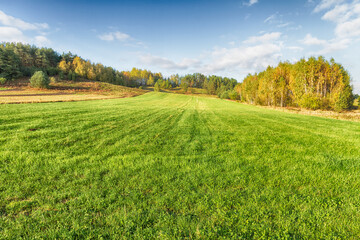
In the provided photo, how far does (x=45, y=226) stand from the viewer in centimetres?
261

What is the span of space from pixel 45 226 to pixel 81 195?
790 millimetres

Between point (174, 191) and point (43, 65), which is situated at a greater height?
point (43, 65)

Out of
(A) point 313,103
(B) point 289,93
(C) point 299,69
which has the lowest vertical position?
(A) point 313,103

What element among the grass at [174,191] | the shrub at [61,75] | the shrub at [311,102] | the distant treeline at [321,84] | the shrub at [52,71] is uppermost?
the shrub at [52,71]

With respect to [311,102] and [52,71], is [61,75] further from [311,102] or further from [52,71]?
[311,102]

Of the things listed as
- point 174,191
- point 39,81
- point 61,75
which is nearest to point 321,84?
point 174,191

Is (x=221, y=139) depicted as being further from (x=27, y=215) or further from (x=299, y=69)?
(x=299, y=69)

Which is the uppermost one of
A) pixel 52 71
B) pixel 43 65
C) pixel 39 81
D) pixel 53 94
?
pixel 43 65

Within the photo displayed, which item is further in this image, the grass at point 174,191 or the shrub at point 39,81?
the shrub at point 39,81

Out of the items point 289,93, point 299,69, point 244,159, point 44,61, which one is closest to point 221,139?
point 244,159

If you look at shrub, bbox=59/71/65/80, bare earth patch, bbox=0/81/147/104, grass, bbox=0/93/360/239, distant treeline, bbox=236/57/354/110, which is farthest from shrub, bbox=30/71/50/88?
distant treeline, bbox=236/57/354/110

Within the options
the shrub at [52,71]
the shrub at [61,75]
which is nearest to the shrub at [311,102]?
the shrub at [61,75]

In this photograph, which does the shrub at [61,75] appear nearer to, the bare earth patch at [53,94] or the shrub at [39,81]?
the bare earth patch at [53,94]

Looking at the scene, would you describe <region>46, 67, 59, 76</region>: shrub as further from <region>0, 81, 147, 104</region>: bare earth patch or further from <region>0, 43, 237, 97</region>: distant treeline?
<region>0, 81, 147, 104</region>: bare earth patch
